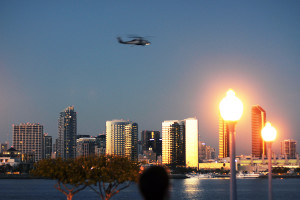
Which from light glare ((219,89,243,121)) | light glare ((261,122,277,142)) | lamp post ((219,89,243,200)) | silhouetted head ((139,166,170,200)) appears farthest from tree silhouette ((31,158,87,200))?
silhouetted head ((139,166,170,200))

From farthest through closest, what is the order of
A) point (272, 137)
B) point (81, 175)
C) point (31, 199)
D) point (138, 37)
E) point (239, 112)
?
point (31, 199), point (138, 37), point (81, 175), point (272, 137), point (239, 112)

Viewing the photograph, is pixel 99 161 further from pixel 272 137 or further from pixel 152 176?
pixel 152 176

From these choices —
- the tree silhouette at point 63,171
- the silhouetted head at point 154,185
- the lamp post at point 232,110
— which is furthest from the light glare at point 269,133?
the tree silhouette at point 63,171

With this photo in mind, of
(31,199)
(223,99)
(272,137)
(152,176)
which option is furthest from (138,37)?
(31,199)

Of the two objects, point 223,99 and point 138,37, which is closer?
point 223,99

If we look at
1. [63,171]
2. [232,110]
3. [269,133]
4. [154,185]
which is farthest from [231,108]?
[63,171]

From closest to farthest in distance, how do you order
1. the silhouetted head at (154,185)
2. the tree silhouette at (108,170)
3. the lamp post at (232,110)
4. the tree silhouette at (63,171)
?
the silhouetted head at (154,185) → the lamp post at (232,110) → the tree silhouette at (63,171) → the tree silhouette at (108,170)

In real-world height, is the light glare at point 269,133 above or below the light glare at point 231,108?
below

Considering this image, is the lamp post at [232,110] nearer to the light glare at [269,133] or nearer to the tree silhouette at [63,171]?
the light glare at [269,133]
